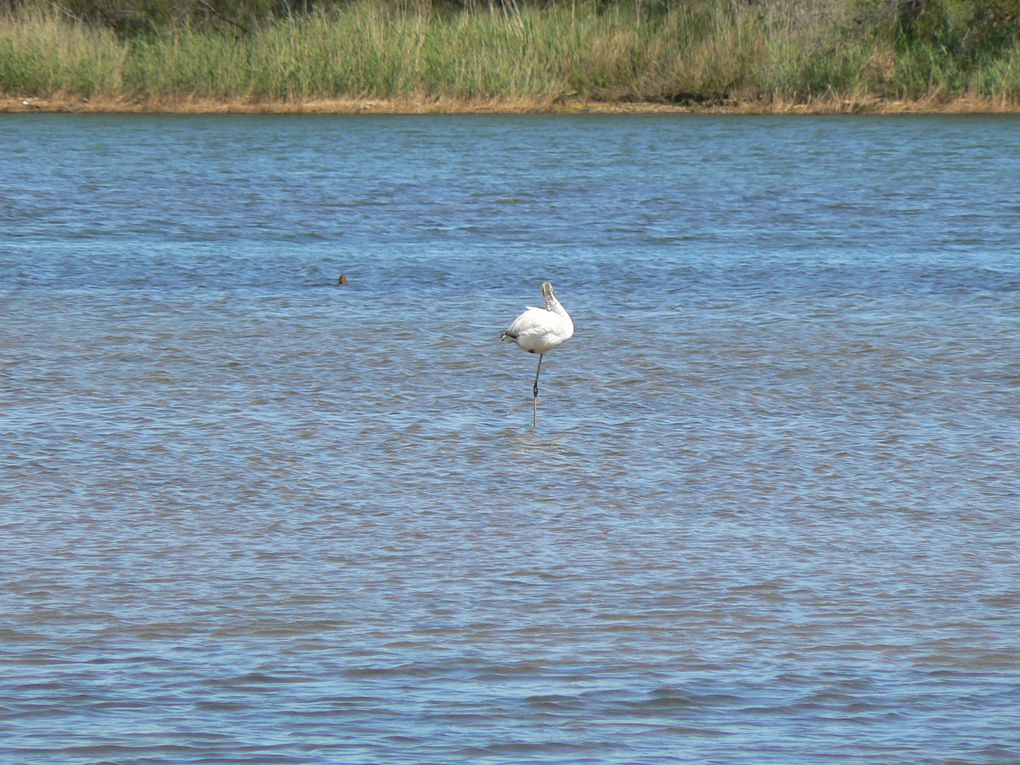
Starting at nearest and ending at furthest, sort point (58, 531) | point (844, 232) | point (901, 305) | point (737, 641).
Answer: point (737, 641) < point (58, 531) < point (901, 305) < point (844, 232)

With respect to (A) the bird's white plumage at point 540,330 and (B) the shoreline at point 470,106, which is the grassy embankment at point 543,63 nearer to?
(B) the shoreline at point 470,106

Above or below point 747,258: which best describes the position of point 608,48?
above

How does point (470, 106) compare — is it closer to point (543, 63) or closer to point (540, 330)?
point (543, 63)

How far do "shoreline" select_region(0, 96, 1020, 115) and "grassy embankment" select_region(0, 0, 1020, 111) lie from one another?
0.04 metres

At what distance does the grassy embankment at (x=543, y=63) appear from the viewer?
107ft

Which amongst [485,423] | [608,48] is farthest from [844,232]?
[608,48]

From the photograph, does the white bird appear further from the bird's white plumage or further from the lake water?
the lake water

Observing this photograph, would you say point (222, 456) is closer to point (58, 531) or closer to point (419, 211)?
point (58, 531)

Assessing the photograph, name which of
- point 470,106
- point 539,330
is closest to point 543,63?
point 470,106

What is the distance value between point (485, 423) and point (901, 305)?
16.0 feet

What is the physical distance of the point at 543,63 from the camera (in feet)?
110

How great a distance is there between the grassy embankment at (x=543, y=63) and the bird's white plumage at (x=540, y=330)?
23463mm

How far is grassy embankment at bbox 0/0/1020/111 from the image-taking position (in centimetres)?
3272

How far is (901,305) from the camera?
1292cm
